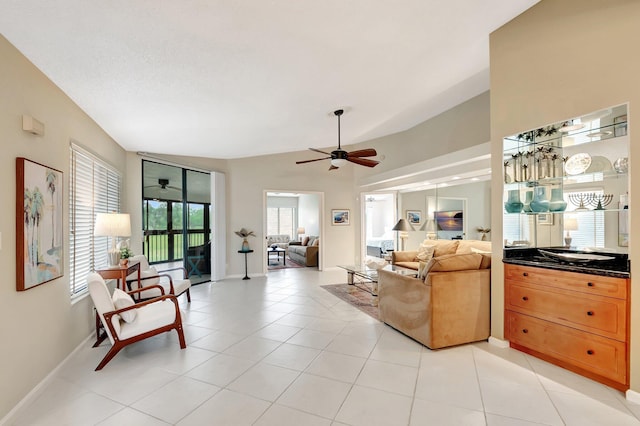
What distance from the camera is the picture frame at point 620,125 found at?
2262mm

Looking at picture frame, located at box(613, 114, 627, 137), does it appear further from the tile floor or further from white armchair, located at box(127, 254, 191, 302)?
white armchair, located at box(127, 254, 191, 302)

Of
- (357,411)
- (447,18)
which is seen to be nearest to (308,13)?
(447,18)

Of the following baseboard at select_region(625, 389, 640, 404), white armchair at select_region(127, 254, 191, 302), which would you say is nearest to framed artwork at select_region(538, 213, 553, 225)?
baseboard at select_region(625, 389, 640, 404)

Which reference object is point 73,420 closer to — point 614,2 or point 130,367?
point 130,367

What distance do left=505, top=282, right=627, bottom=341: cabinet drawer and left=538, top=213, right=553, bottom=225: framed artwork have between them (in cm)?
75

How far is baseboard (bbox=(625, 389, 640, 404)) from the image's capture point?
2088 mm

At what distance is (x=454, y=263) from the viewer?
122 inches

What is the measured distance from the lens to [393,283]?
3.58m

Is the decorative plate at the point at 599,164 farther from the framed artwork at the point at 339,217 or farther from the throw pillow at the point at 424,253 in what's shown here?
the framed artwork at the point at 339,217

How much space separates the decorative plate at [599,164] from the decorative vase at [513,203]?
0.62 metres

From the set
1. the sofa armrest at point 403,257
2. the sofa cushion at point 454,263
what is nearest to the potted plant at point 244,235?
the sofa armrest at point 403,257

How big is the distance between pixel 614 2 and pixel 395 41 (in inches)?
64.4

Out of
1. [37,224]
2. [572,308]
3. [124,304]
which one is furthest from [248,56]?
[572,308]

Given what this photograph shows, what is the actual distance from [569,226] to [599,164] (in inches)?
26.0
